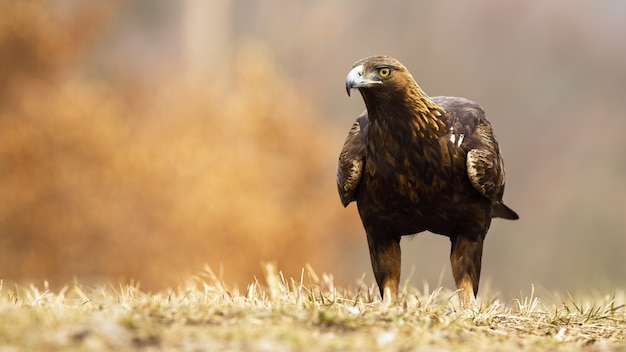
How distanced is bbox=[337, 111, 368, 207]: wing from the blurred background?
4972 mm

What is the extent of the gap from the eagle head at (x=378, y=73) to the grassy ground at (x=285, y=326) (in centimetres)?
128

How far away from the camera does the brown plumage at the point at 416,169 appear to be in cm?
526

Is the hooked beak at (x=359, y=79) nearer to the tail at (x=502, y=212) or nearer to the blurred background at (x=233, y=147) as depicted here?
the tail at (x=502, y=212)

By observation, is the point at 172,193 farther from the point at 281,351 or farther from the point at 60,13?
the point at 281,351

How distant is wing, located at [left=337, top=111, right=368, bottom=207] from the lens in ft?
18.0

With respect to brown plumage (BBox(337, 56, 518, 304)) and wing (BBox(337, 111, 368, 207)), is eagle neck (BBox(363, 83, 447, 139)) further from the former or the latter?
wing (BBox(337, 111, 368, 207))

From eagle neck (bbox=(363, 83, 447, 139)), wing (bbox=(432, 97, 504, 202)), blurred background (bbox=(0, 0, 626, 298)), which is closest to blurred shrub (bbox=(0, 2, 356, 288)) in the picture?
blurred background (bbox=(0, 0, 626, 298))

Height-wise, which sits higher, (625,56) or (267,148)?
(625,56)

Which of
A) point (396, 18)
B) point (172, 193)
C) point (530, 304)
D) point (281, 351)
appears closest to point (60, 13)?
point (172, 193)

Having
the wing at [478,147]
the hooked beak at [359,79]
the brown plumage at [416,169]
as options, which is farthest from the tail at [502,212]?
the hooked beak at [359,79]

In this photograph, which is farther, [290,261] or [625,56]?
[625,56]

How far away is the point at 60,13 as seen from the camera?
56.9 feet

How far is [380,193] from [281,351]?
2.30 metres

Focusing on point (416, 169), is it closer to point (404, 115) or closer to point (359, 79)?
point (404, 115)
